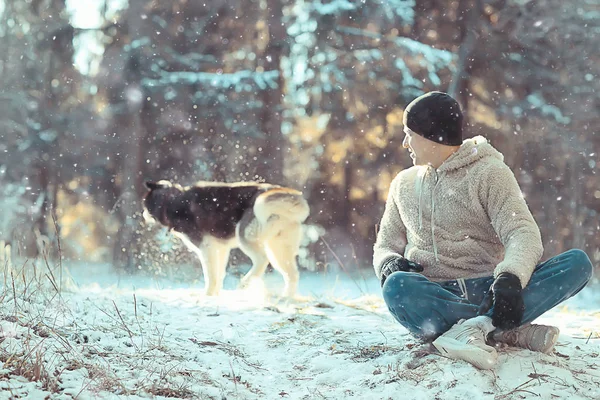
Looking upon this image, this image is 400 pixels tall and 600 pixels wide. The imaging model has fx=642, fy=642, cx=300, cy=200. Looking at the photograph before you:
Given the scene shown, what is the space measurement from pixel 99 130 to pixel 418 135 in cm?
1318

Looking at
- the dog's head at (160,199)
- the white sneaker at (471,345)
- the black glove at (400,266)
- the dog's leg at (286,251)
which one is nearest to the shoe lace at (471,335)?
the white sneaker at (471,345)

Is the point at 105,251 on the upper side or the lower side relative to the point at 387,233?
lower

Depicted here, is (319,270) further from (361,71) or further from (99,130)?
(99,130)

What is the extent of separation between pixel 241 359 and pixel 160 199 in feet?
15.7

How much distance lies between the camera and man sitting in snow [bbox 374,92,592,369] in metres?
3.45

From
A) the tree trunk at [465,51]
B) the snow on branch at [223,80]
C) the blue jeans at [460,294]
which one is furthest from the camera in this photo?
the snow on branch at [223,80]

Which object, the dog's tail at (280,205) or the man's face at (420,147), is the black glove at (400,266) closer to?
the man's face at (420,147)

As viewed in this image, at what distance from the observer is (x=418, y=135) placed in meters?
4.03

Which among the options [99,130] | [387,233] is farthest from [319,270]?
[387,233]

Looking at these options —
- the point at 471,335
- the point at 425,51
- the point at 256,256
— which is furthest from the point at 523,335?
the point at 425,51

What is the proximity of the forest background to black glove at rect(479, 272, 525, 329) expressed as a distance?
33.0 feet

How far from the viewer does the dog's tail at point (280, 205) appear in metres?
7.60

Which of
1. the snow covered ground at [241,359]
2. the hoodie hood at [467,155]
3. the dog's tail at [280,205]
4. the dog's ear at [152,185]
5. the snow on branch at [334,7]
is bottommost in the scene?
the snow covered ground at [241,359]

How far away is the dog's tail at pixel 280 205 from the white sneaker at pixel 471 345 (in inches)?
167
